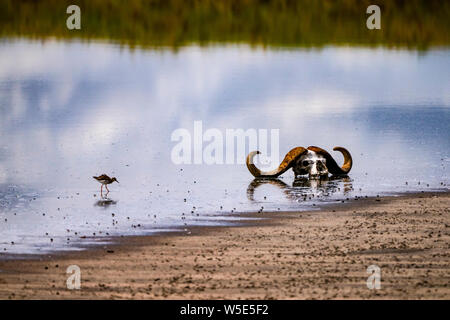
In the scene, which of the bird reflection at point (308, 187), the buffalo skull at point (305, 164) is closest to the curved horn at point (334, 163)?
the buffalo skull at point (305, 164)

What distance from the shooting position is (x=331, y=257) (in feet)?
54.2

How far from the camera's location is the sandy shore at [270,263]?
1488cm

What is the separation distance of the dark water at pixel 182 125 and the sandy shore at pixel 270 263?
102 centimetres

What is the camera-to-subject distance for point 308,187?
22.4 m

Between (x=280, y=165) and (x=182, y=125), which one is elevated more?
(x=182, y=125)

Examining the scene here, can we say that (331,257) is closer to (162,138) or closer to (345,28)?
(162,138)

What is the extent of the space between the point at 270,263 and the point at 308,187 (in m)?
6.30

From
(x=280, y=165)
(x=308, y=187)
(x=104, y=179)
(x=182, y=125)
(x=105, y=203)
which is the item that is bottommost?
(x=105, y=203)

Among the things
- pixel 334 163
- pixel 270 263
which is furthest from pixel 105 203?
pixel 270 263

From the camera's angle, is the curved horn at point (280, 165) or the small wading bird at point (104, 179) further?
the curved horn at point (280, 165)

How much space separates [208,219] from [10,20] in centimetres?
4547

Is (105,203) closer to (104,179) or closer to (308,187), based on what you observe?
(104,179)

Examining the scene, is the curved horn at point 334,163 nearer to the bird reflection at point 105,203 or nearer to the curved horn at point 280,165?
the curved horn at point 280,165

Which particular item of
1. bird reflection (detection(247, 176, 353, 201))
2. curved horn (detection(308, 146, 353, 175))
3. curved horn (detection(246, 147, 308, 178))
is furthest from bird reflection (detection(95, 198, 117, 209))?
curved horn (detection(308, 146, 353, 175))
